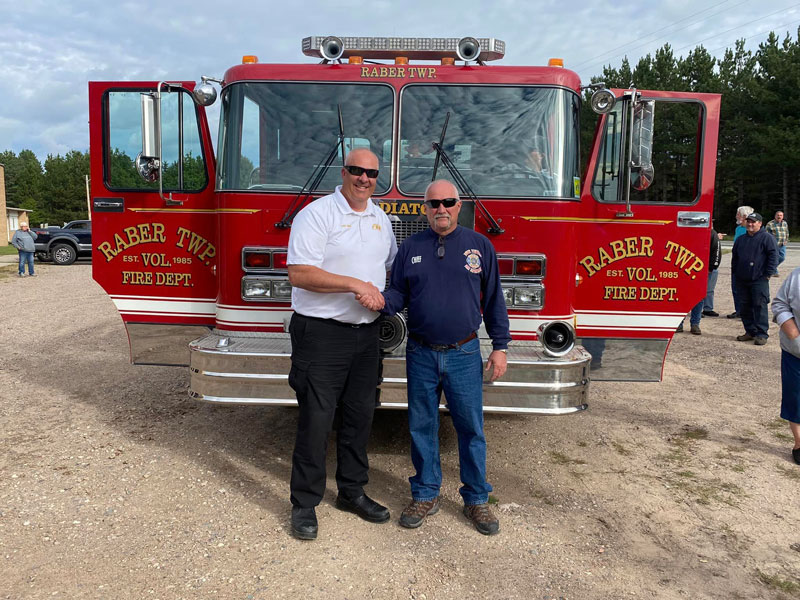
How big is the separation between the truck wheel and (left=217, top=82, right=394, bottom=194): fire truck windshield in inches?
837

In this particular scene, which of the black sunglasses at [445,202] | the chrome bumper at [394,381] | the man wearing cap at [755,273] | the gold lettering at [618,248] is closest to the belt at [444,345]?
the chrome bumper at [394,381]

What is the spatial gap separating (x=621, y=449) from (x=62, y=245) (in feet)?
73.7

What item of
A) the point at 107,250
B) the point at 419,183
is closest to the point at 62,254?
the point at 107,250

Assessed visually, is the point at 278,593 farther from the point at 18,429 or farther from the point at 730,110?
the point at 730,110

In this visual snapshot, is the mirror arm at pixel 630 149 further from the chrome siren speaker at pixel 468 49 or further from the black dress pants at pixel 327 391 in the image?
the black dress pants at pixel 327 391

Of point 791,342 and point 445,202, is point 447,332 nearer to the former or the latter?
point 445,202

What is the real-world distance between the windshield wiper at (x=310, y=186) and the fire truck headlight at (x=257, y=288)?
0.38 m

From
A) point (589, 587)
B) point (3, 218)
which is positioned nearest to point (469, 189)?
point (589, 587)

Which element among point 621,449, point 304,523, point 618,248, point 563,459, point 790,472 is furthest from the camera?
point 621,449

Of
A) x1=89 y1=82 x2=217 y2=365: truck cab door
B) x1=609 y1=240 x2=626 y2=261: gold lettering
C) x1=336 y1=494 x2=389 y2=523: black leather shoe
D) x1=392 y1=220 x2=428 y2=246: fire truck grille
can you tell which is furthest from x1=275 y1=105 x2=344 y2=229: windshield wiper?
x1=609 y1=240 x2=626 y2=261: gold lettering

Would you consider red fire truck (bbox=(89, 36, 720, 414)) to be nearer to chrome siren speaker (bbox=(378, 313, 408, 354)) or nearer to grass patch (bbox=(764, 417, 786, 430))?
chrome siren speaker (bbox=(378, 313, 408, 354))

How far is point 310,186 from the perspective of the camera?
4.16m

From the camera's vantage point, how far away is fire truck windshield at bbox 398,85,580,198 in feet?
13.7

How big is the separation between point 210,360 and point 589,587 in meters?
2.40
